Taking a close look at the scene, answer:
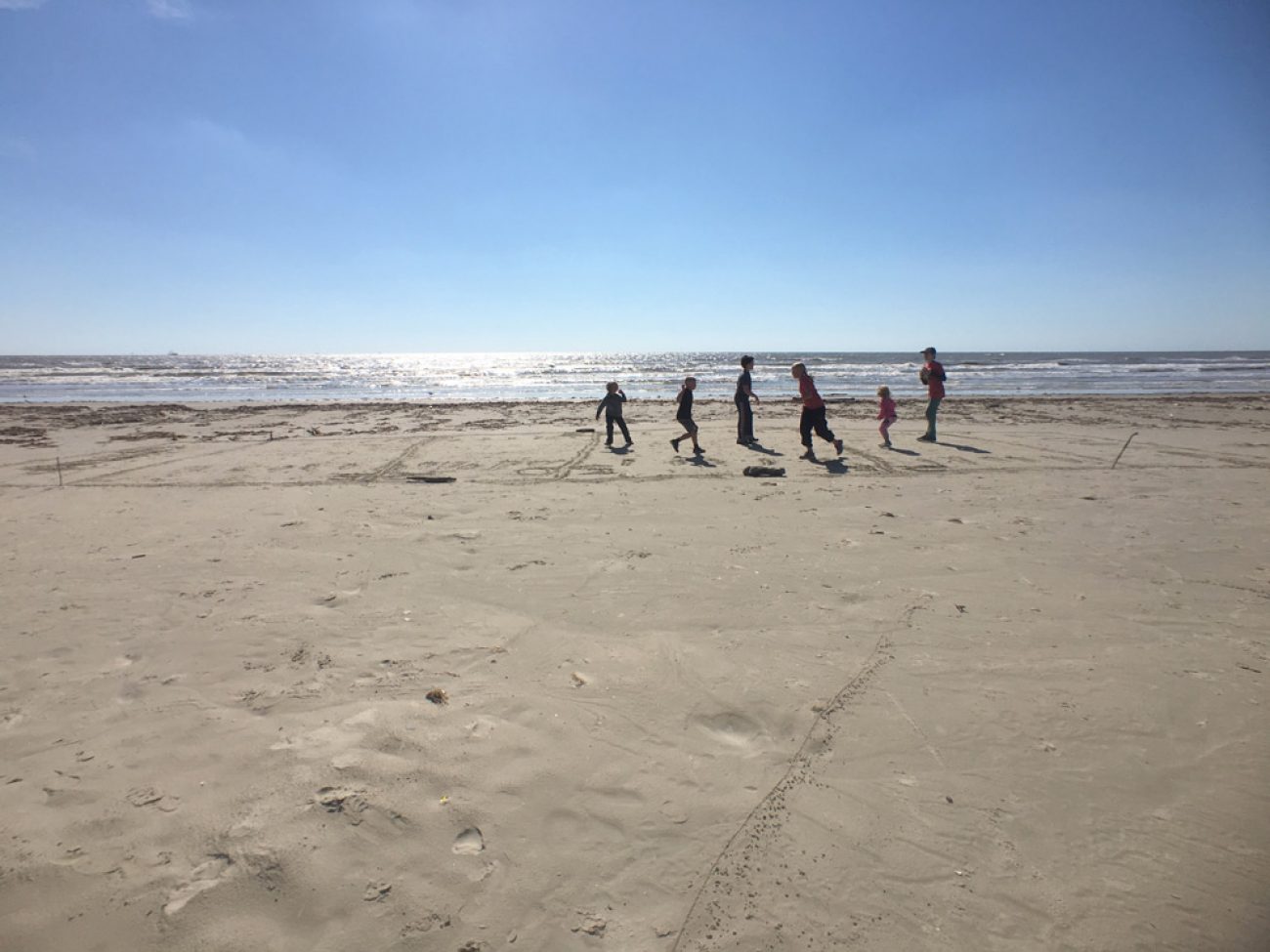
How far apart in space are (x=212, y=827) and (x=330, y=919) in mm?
674

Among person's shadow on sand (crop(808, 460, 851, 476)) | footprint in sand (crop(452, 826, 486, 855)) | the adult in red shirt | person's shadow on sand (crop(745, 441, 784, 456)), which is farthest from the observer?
the adult in red shirt

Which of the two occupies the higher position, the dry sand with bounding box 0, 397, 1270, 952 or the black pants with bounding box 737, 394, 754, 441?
the black pants with bounding box 737, 394, 754, 441

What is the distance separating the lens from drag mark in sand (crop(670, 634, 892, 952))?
194 cm

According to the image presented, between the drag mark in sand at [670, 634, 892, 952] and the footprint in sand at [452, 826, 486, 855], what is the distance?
75cm

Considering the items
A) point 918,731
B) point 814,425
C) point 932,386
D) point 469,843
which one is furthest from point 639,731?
point 932,386

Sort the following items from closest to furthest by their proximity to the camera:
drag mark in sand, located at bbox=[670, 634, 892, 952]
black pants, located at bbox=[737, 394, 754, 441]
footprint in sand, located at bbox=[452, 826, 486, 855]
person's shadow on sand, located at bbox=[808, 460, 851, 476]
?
drag mark in sand, located at bbox=[670, 634, 892, 952] → footprint in sand, located at bbox=[452, 826, 486, 855] → person's shadow on sand, located at bbox=[808, 460, 851, 476] → black pants, located at bbox=[737, 394, 754, 441]

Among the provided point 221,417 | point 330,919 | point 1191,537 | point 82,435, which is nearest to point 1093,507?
point 1191,537

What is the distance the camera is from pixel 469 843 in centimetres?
219

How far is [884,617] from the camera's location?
13.1ft

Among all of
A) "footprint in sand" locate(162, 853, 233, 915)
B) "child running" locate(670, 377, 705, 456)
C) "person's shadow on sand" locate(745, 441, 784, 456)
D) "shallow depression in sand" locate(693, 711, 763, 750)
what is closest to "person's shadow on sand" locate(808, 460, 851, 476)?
"person's shadow on sand" locate(745, 441, 784, 456)

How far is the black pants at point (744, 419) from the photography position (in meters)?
11.3

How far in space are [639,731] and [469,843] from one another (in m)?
0.89

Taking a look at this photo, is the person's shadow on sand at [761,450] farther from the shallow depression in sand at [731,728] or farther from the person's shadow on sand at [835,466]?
the shallow depression in sand at [731,728]

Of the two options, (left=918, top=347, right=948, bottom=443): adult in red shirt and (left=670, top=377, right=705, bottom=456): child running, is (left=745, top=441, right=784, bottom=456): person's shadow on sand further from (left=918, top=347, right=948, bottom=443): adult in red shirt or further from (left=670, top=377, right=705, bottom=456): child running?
(left=918, top=347, right=948, bottom=443): adult in red shirt
